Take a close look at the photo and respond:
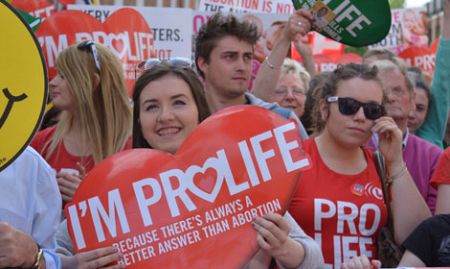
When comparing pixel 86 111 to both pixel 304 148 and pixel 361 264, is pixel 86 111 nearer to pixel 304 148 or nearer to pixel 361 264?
pixel 304 148

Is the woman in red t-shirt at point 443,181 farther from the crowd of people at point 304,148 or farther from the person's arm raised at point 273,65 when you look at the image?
the person's arm raised at point 273,65

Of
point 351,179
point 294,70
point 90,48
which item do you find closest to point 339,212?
point 351,179

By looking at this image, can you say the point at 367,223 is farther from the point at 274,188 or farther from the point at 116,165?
the point at 116,165

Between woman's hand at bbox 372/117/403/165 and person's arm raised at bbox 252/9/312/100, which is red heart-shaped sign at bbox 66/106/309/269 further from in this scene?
person's arm raised at bbox 252/9/312/100

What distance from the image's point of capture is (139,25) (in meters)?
5.02

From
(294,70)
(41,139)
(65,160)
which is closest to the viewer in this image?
(65,160)

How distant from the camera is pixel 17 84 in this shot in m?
2.01

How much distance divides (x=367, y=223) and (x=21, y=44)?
5.40ft

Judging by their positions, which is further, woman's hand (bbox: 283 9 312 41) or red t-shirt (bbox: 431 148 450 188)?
woman's hand (bbox: 283 9 312 41)

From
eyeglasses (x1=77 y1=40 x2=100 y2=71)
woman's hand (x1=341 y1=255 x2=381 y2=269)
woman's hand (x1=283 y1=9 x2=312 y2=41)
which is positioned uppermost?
woman's hand (x1=283 y1=9 x2=312 y2=41)

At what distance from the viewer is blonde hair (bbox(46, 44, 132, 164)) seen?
3.56m

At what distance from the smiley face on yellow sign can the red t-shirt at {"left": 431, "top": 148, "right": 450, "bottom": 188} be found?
6.14 feet

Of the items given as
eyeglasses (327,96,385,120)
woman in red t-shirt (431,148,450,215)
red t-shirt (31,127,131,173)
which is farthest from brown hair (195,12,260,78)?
woman in red t-shirt (431,148,450,215)

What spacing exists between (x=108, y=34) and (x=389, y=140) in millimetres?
2314
